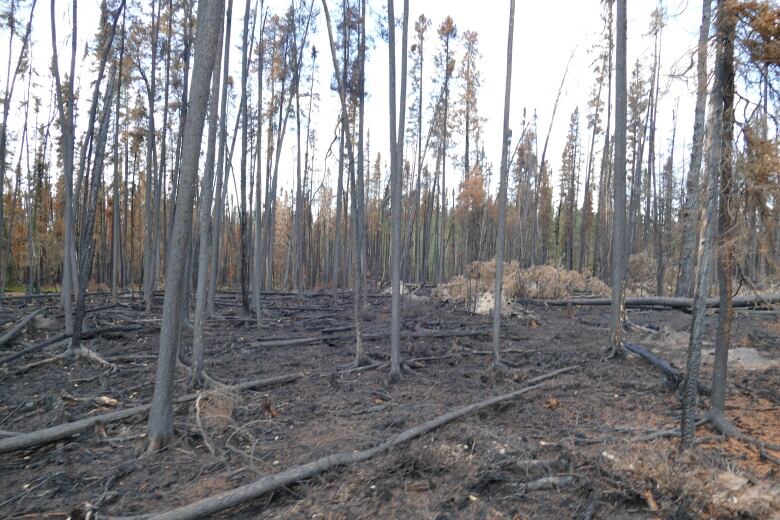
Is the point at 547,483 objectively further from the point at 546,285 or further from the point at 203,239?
the point at 546,285

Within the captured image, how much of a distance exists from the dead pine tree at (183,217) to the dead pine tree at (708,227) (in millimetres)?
4334

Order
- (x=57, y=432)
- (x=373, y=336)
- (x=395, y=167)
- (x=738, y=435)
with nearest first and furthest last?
(x=57, y=432)
(x=738, y=435)
(x=395, y=167)
(x=373, y=336)

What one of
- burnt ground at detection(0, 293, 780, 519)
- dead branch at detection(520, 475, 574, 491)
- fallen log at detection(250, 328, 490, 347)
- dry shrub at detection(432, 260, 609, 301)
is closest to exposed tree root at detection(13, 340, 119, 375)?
burnt ground at detection(0, 293, 780, 519)

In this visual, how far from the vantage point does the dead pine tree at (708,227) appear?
165 inches

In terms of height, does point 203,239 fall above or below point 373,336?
above

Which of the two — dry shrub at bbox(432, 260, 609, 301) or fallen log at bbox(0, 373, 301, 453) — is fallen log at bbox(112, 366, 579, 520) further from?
dry shrub at bbox(432, 260, 609, 301)

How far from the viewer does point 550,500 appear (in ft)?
11.9

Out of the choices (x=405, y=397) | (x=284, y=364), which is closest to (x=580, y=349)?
(x=405, y=397)

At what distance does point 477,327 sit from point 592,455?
7.50 metres

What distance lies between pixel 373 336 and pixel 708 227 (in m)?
7.19

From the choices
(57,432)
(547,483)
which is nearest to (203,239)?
(57,432)

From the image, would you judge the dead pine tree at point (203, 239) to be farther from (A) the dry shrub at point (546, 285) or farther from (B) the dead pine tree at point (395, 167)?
(A) the dry shrub at point (546, 285)

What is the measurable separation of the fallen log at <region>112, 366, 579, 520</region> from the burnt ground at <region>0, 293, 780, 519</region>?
0.08 meters

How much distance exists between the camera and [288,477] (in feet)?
12.2
